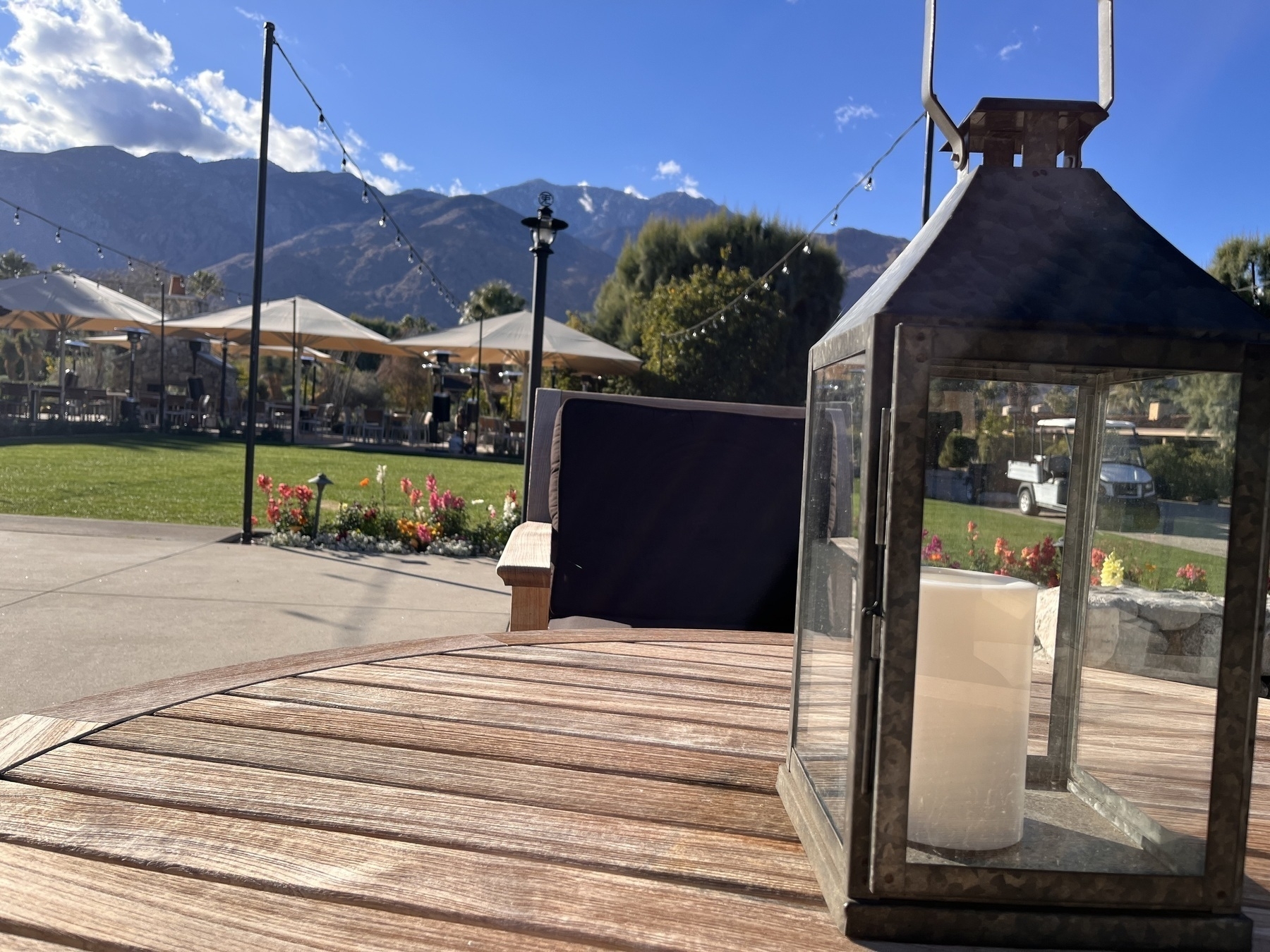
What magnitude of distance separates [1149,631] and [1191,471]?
10 centimetres

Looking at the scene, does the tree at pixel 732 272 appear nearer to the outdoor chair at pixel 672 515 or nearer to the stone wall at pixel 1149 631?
the outdoor chair at pixel 672 515

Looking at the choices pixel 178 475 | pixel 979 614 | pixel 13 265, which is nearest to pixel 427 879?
pixel 979 614

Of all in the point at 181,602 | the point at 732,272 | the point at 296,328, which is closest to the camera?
the point at 181,602

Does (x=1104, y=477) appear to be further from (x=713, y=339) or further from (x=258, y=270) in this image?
(x=713, y=339)

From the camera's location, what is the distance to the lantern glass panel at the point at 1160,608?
0.50 metres

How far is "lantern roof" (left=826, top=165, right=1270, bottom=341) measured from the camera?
49 centimetres

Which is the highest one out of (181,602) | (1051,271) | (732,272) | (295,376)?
(732,272)

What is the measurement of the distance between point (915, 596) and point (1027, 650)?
0.36 ft

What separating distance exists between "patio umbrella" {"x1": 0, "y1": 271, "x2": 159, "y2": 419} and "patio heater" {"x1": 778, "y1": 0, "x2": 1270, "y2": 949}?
A: 1689 centimetres

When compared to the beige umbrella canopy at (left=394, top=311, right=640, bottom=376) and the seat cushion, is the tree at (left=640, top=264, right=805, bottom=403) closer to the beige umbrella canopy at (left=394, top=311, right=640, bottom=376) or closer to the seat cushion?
the beige umbrella canopy at (left=394, top=311, right=640, bottom=376)

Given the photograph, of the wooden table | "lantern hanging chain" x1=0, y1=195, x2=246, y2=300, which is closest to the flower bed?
"lantern hanging chain" x1=0, y1=195, x2=246, y2=300

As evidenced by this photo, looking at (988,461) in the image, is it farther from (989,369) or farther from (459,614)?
(459,614)

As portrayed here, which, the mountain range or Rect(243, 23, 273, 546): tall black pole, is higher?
the mountain range

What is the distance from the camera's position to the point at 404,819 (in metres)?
0.64
